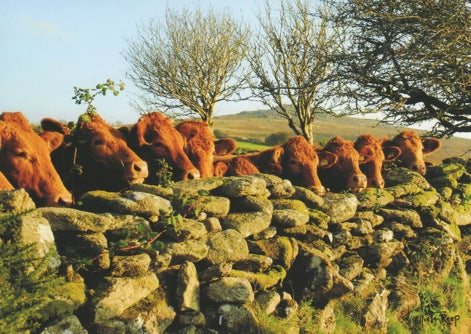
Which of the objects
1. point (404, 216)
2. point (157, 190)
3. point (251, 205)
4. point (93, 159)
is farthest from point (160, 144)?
point (404, 216)

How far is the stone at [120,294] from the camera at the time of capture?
11.9ft

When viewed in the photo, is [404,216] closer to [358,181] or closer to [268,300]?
[358,181]

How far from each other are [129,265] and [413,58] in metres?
10.2

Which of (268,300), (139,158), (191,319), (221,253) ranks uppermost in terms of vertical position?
(139,158)

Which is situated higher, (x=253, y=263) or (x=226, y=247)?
(x=226, y=247)

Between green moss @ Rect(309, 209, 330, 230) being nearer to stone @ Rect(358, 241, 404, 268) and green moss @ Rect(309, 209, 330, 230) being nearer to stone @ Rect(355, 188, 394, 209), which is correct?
Result: stone @ Rect(358, 241, 404, 268)

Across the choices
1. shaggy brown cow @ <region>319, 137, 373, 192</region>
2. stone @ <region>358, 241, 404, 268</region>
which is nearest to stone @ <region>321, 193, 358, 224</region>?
stone @ <region>358, 241, 404, 268</region>

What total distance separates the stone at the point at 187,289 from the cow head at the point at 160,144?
2317 millimetres

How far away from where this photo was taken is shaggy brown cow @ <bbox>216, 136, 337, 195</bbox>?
26.9ft

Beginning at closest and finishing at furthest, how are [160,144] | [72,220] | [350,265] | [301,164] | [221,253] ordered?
[72,220] < [221,253] < [350,265] < [160,144] < [301,164]

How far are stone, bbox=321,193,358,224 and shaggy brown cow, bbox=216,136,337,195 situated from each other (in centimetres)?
63

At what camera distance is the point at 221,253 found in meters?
4.82

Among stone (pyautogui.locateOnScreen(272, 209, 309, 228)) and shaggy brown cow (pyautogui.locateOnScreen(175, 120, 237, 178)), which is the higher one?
shaggy brown cow (pyautogui.locateOnScreen(175, 120, 237, 178))

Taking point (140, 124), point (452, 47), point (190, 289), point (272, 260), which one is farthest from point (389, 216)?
point (452, 47)
